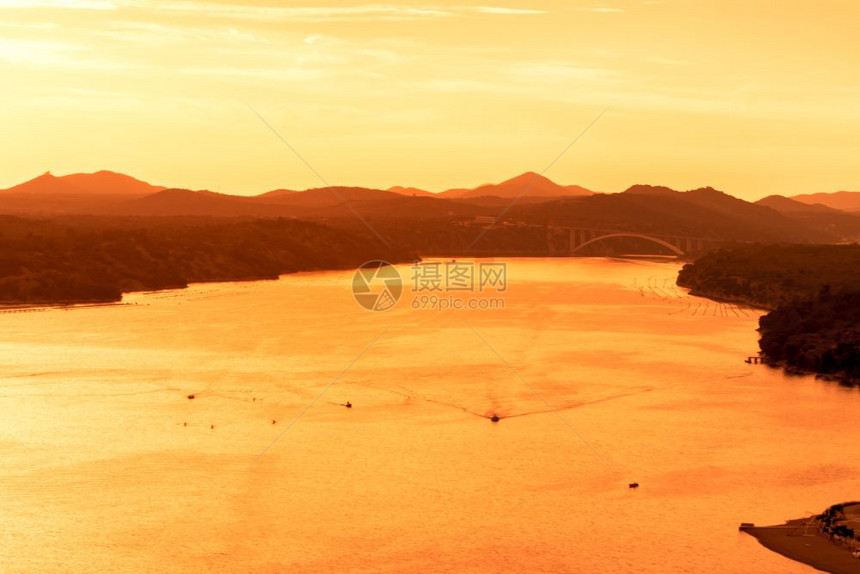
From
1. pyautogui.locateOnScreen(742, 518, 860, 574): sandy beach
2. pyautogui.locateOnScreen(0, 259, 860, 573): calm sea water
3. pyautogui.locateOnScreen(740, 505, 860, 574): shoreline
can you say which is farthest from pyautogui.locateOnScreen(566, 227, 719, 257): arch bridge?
pyautogui.locateOnScreen(742, 518, 860, 574): sandy beach

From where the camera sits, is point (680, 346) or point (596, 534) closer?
point (596, 534)

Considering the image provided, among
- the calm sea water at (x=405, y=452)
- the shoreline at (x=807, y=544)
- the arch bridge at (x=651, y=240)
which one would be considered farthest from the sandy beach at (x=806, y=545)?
the arch bridge at (x=651, y=240)

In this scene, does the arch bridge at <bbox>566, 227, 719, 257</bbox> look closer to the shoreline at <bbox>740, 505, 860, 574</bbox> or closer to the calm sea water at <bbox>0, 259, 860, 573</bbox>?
the calm sea water at <bbox>0, 259, 860, 573</bbox>

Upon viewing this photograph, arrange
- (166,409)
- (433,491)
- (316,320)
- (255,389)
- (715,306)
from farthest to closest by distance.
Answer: (715,306) < (316,320) < (255,389) < (166,409) < (433,491)

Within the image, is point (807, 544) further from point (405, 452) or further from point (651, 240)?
point (651, 240)

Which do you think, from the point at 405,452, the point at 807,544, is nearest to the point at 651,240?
the point at 405,452

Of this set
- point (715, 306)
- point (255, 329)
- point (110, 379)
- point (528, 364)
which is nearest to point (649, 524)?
point (528, 364)

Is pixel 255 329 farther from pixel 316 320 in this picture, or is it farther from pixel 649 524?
pixel 649 524

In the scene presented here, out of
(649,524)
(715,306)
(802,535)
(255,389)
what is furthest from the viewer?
(715,306)
